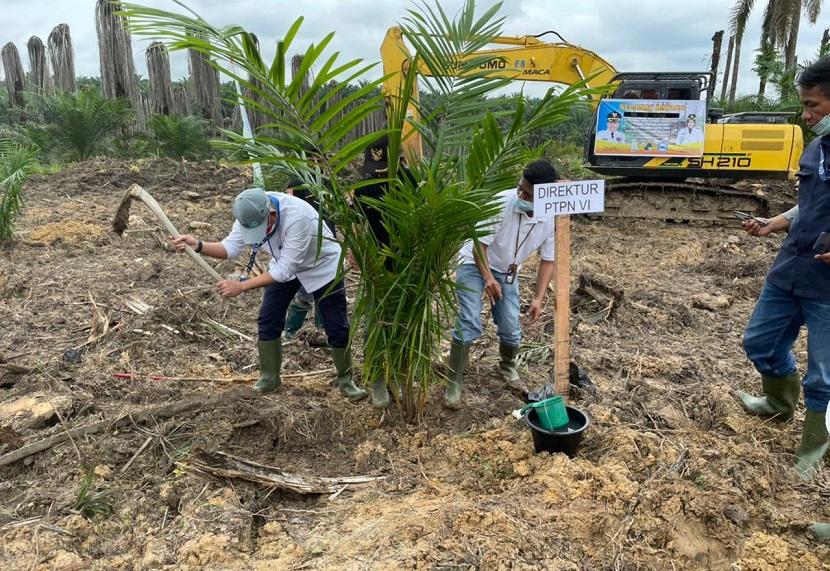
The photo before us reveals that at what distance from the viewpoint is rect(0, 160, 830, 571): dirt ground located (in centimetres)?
253

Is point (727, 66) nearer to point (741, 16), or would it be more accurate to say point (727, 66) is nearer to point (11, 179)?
point (741, 16)

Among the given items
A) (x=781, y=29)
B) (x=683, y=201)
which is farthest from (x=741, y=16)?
(x=683, y=201)

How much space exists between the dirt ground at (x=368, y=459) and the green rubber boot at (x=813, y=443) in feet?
0.37

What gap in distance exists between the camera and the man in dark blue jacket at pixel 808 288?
295cm

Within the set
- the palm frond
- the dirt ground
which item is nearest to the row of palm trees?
the palm frond

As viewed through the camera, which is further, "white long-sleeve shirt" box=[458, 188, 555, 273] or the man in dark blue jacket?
"white long-sleeve shirt" box=[458, 188, 555, 273]

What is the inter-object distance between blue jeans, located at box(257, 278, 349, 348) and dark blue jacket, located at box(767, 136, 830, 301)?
248 cm

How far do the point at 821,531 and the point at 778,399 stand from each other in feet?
4.15

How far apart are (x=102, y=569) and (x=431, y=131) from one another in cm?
247

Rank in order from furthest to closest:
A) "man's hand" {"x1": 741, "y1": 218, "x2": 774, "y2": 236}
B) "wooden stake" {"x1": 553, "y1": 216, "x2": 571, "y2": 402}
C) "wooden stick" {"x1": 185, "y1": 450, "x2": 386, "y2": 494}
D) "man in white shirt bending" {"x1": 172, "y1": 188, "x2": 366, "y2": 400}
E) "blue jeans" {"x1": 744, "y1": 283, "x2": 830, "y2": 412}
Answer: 1. "man in white shirt bending" {"x1": 172, "y1": 188, "x2": 366, "y2": 400}
2. "wooden stake" {"x1": 553, "y1": 216, "x2": 571, "y2": 402}
3. "man's hand" {"x1": 741, "y1": 218, "x2": 774, "y2": 236}
4. "blue jeans" {"x1": 744, "y1": 283, "x2": 830, "y2": 412}
5. "wooden stick" {"x1": 185, "y1": 450, "x2": 386, "y2": 494}

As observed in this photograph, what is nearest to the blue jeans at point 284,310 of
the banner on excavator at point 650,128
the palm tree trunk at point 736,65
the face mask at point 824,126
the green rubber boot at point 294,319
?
the green rubber boot at point 294,319

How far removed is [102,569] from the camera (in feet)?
7.99

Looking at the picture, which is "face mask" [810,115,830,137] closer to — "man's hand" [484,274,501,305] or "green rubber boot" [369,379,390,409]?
"man's hand" [484,274,501,305]

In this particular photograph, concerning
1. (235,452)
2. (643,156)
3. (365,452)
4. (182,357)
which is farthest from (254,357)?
(643,156)
